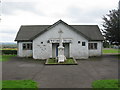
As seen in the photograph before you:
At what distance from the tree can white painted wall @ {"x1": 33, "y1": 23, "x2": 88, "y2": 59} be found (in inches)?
282

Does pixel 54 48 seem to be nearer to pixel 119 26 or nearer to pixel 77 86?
pixel 119 26

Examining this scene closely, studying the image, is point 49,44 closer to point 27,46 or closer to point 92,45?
point 27,46

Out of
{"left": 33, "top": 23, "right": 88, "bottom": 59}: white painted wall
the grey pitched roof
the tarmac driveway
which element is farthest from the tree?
the tarmac driveway

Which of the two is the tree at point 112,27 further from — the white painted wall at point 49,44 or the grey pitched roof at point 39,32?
the white painted wall at point 49,44

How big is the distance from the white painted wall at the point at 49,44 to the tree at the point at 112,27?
23.5 ft

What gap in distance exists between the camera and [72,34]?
21.4 m

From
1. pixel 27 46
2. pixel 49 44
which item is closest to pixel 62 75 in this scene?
pixel 49 44

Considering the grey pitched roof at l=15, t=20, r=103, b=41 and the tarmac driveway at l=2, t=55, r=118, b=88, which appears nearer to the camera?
the tarmac driveway at l=2, t=55, r=118, b=88

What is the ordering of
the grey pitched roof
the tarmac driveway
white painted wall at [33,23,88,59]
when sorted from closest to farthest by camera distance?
the tarmac driveway
white painted wall at [33,23,88,59]
the grey pitched roof

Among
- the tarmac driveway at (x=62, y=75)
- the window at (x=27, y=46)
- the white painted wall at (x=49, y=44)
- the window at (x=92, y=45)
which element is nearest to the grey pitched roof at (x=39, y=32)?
the window at (x=27, y=46)

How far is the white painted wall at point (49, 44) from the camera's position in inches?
840

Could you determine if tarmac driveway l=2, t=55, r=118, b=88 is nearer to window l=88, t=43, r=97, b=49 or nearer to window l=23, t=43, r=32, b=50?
window l=23, t=43, r=32, b=50

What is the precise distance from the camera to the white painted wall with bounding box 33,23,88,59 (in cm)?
2133

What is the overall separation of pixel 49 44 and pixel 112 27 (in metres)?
12.6
